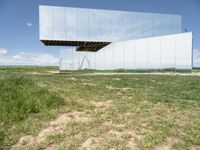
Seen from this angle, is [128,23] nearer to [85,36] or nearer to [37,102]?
[85,36]

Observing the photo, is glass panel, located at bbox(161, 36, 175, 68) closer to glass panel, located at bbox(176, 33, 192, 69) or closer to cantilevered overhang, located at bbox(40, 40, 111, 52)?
glass panel, located at bbox(176, 33, 192, 69)

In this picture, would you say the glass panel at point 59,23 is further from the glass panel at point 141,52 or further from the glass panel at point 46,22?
the glass panel at point 141,52

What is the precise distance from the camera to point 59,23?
93.7ft

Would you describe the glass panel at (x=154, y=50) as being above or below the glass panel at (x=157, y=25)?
below

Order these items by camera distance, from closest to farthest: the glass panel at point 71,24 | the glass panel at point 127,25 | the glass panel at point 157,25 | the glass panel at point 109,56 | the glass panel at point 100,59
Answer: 1. the glass panel at point 71,24
2. the glass panel at point 109,56
3. the glass panel at point 100,59
4. the glass panel at point 127,25
5. the glass panel at point 157,25

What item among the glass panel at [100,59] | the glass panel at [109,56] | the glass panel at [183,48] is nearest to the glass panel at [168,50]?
the glass panel at [183,48]

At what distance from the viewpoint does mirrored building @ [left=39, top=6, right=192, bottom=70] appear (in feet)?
95.0

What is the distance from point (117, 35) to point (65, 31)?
807cm

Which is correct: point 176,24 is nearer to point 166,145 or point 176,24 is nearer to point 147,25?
point 147,25

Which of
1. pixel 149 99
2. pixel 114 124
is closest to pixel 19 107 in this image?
pixel 114 124

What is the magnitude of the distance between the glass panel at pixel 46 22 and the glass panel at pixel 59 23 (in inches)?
22.3

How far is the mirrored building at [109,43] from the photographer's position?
95.0 ft

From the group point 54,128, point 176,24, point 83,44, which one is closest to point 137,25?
point 176,24

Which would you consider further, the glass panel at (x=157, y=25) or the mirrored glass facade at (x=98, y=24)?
the glass panel at (x=157, y=25)
